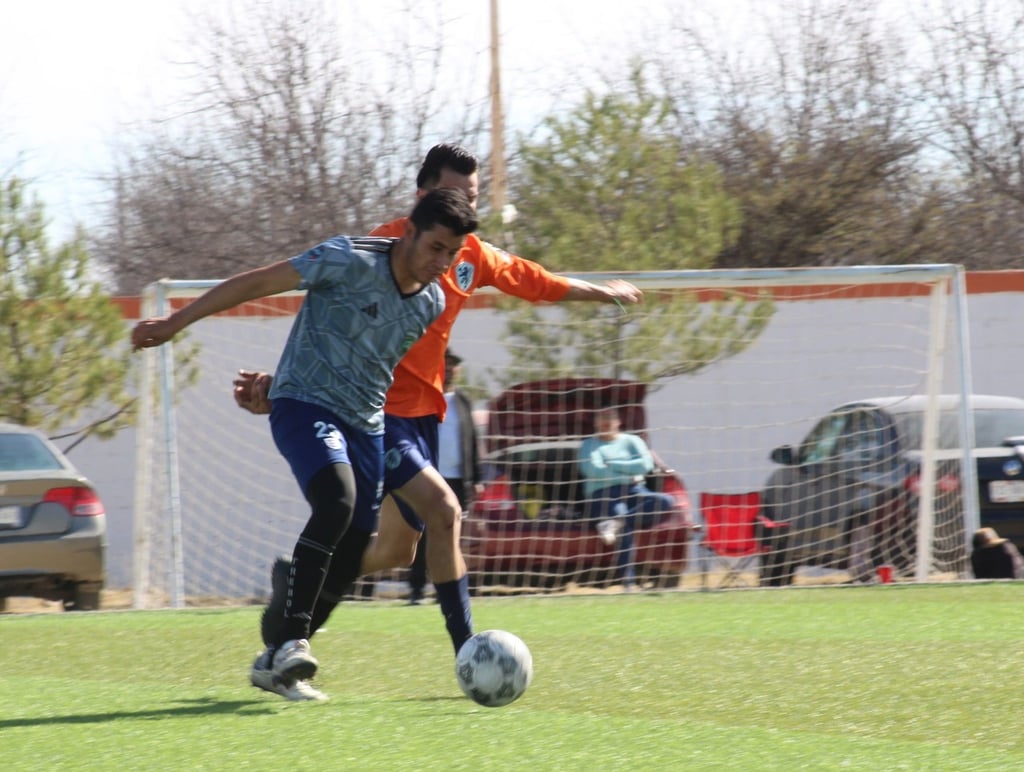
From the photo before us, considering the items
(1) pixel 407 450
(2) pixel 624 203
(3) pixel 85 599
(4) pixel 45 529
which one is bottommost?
(3) pixel 85 599

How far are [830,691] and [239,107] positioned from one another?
1577cm

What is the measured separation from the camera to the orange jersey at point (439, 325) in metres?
5.45

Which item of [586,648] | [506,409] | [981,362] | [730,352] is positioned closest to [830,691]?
[586,648]

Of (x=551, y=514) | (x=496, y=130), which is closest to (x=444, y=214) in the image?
(x=551, y=514)

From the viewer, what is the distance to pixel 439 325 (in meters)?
5.47

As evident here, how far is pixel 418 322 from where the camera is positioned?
509 centimetres

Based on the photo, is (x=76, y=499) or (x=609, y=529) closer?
(x=76, y=499)

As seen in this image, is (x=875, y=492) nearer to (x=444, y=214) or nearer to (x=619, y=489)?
(x=619, y=489)

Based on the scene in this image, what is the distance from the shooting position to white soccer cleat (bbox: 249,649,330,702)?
5008 millimetres

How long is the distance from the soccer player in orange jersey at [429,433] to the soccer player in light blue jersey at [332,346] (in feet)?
0.80

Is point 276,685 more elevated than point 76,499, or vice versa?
point 76,499

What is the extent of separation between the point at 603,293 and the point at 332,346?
121 centimetres

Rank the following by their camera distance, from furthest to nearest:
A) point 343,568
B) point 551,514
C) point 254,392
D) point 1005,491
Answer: point 1005,491 → point 551,514 → point 343,568 → point 254,392

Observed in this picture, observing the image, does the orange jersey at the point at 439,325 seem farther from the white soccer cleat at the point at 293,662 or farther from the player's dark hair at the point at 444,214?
the white soccer cleat at the point at 293,662
